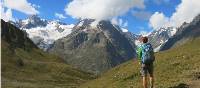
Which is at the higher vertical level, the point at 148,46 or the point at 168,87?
the point at 148,46

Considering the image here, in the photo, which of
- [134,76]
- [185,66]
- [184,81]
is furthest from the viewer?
[134,76]

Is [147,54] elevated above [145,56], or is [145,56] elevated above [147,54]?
[147,54]

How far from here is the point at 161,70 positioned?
52.9 metres

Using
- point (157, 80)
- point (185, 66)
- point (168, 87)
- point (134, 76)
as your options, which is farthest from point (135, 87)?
point (134, 76)

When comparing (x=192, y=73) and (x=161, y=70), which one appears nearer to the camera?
(x=192, y=73)

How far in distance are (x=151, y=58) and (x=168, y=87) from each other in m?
5.67

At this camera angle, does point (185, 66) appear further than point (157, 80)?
Yes

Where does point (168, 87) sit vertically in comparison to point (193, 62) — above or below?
below

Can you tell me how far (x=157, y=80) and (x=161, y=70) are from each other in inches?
328

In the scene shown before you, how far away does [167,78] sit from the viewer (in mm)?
45125

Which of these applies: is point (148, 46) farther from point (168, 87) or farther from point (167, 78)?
point (167, 78)

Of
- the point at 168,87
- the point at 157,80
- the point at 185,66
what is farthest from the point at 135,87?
the point at 185,66

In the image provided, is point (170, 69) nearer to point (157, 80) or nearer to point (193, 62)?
point (193, 62)

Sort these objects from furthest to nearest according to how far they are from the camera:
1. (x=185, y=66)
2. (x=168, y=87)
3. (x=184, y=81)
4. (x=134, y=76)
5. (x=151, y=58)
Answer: (x=134, y=76)
(x=185, y=66)
(x=184, y=81)
(x=168, y=87)
(x=151, y=58)
